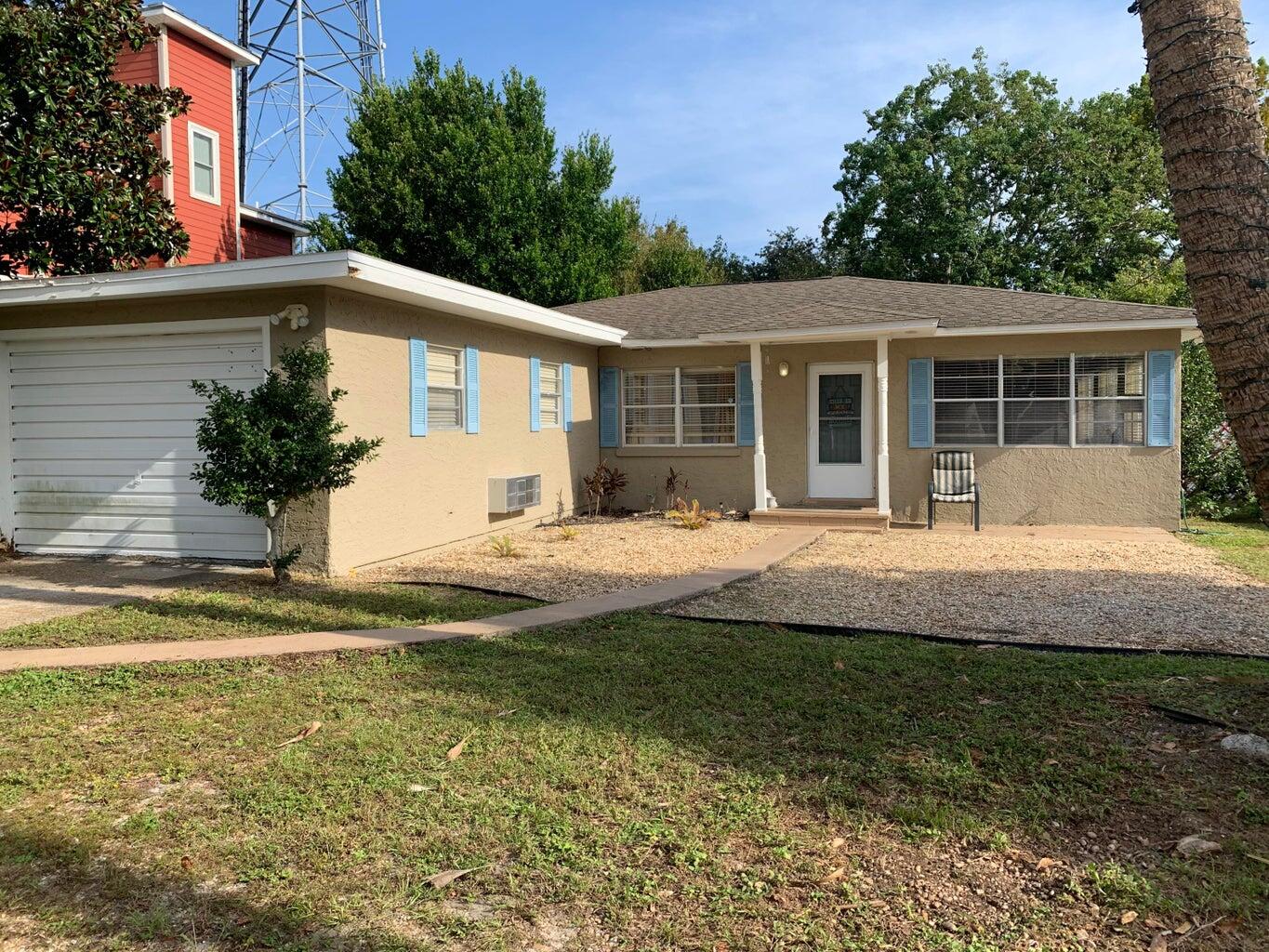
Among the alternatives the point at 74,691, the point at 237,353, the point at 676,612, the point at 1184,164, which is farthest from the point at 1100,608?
the point at 237,353

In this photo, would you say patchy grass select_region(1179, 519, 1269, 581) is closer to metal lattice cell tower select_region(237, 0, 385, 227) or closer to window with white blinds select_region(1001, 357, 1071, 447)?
window with white blinds select_region(1001, 357, 1071, 447)

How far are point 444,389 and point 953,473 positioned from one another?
278 inches

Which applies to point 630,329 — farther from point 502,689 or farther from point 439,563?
point 502,689

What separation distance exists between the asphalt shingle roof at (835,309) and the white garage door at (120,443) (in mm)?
6767

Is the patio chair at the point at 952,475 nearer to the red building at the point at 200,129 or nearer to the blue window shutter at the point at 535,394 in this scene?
the blue window shutter at the point at 535,394

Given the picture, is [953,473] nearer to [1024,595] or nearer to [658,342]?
[658,342]

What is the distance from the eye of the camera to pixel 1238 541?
11.2m

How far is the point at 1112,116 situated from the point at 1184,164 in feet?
93.0

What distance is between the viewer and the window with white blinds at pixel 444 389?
33.9ft

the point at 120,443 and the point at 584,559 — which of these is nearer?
the point at 120,443

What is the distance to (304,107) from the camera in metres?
24.8

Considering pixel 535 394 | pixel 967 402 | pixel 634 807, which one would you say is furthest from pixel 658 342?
pixel 634 807

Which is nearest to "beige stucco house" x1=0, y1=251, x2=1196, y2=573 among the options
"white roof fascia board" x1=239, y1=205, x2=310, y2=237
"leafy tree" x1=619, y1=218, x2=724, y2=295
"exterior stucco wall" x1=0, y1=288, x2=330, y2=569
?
"exterior stucco wall" x1=0, y1=288, x2=330, y2=569

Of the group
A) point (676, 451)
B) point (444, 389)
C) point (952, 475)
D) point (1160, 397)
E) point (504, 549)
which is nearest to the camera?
point (504, 549)
